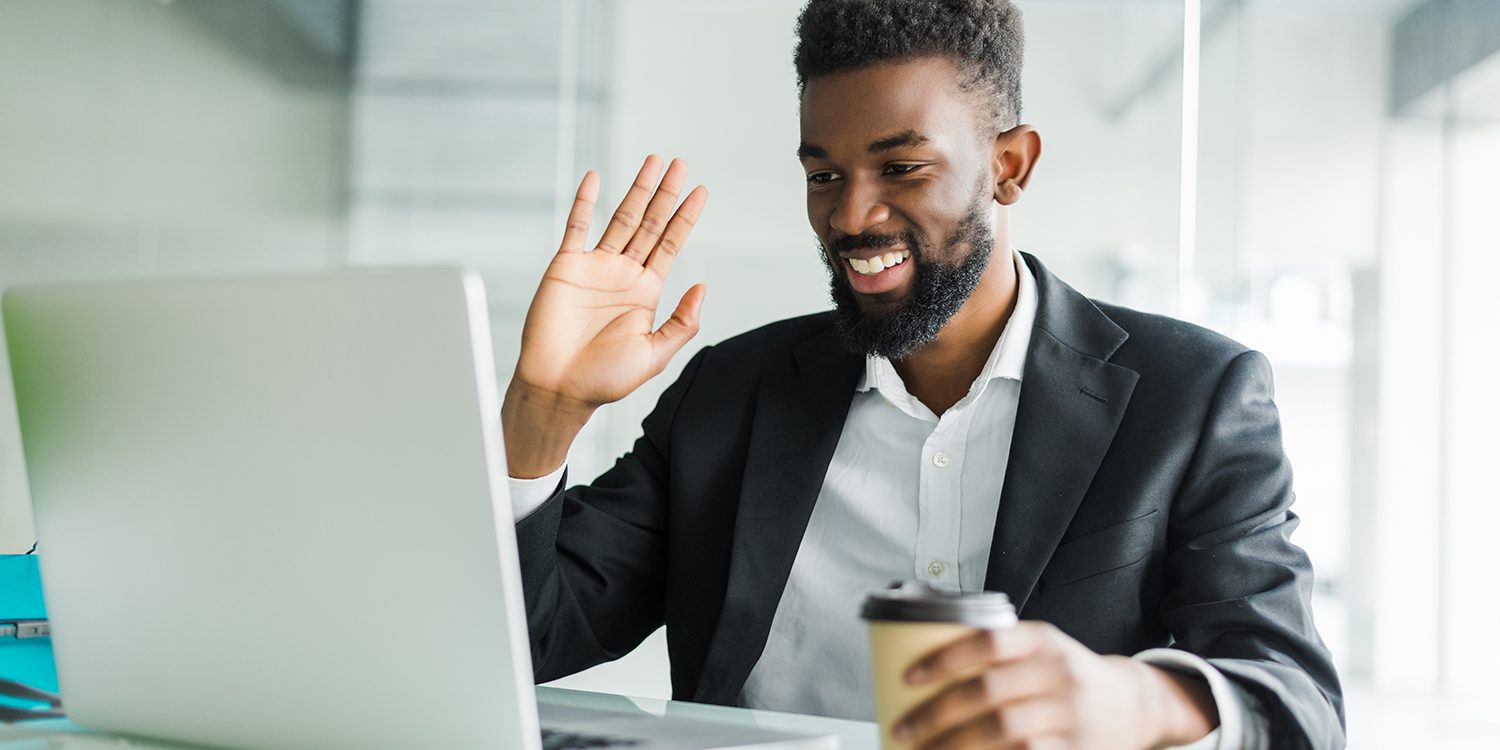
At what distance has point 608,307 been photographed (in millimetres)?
1153

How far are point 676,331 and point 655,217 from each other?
5.3 inches

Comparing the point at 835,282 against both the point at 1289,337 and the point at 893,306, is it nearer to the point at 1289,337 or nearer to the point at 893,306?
the point at 893,306

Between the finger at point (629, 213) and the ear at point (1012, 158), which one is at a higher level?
the ear at point (1012, 158)

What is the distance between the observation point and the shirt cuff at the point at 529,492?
43.4 inches

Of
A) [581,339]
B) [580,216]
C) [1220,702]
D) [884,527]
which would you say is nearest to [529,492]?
[581,339]

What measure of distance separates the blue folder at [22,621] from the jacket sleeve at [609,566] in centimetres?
40

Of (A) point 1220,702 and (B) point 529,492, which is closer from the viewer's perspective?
(A) point 1220,702

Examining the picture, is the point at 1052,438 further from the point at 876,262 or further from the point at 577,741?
the point at 577,741

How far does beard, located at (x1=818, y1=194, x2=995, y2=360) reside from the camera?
4.38 ft

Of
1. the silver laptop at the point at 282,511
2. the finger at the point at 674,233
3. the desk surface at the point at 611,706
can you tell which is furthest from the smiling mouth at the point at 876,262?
the silver laptop at the point at 282,511

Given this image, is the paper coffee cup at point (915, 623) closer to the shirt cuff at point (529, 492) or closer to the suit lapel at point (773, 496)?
the shirt cuff at point (529, 492)

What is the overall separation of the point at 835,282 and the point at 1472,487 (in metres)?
3.20

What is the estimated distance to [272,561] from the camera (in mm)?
631

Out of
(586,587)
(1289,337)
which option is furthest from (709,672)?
(1289,337)
